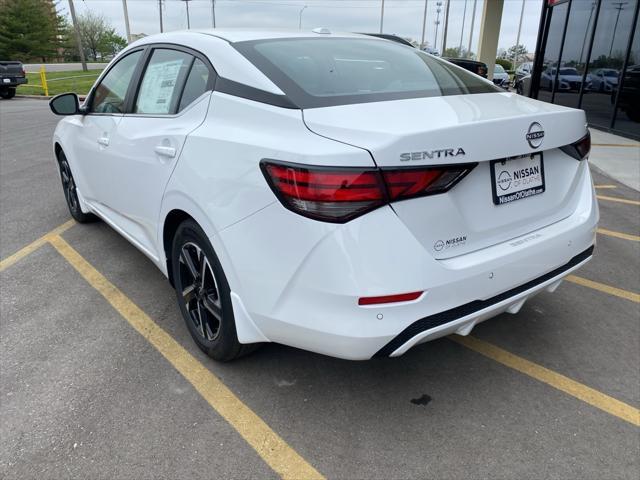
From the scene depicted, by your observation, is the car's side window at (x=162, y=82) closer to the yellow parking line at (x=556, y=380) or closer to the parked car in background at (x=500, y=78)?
the yellow parking line at (x=556, y=380)

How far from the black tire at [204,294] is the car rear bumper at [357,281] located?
0.56ft

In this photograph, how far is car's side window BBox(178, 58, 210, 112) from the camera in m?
2.67

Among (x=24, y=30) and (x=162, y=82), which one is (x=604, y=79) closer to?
(x=162, y=82)

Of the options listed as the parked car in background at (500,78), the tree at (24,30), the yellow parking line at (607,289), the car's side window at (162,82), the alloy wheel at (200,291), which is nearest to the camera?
the alloy wheel at (200,291)

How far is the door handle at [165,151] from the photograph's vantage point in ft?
8.84

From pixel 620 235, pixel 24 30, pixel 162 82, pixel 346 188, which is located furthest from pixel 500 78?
pixel 24 30

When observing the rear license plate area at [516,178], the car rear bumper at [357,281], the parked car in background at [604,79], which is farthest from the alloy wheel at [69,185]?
the parked car in background at [604,79]

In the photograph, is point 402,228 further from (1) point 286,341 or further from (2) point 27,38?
(2) point 27,38

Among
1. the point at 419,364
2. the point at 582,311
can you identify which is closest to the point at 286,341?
the point at 419,364

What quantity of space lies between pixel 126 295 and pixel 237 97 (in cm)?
191

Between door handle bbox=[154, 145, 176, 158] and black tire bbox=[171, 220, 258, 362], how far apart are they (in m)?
0.36

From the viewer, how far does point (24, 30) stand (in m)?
55.0

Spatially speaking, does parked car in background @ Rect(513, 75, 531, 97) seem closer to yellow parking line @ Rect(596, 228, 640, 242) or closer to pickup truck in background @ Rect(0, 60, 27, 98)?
yellow parking line @ Rect(596, 228, 640, 242)

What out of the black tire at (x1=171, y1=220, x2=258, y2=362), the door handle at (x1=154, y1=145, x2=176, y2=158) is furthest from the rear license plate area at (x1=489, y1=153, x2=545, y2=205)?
the door handle at (x1=154, y1=145, x2=176, y2=158)
